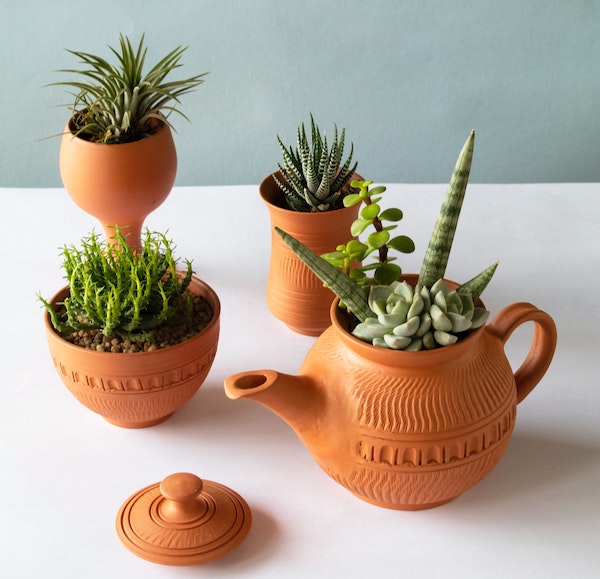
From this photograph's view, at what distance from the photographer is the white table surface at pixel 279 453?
900 mm

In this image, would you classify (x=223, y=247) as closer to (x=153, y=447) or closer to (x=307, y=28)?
(x=153, y=447)

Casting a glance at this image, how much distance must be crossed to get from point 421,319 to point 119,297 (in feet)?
1.13

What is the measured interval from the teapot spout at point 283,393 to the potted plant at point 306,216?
30 centimetres

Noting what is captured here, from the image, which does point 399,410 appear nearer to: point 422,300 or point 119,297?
point 422,300

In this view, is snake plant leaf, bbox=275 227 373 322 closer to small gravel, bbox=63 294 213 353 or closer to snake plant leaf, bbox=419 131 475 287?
snake plant leaf, bbox=419 131 475 287

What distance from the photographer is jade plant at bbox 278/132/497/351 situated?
0.85 metres

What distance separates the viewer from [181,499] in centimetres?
88

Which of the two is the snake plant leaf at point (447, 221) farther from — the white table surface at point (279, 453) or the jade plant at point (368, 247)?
the white table surface at point (279, 453)

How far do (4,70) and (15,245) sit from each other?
941mm

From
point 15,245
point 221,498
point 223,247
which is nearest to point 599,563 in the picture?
point 221,498

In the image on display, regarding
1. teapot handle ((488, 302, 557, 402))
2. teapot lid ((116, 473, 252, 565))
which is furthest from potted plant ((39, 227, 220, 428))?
teapot handle ((488, 302, 557, 402))

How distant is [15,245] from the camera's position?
1452 mm

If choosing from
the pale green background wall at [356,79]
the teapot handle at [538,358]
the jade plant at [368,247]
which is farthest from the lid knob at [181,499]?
the pale green background wall at [356,79]

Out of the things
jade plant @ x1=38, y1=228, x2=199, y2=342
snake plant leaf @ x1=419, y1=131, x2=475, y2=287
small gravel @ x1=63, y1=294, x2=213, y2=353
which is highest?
snake plant leaf @ x1=419, y1=131, x2=475, y2=287
